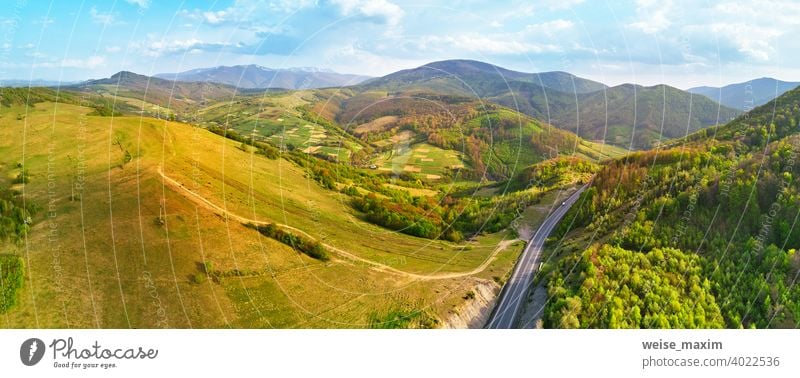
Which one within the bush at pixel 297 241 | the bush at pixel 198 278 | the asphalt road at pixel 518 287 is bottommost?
the asphalt road at pixel 518 287

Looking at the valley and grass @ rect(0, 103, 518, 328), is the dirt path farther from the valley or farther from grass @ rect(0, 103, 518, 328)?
grass @ rect(0, 103, 518, 328)

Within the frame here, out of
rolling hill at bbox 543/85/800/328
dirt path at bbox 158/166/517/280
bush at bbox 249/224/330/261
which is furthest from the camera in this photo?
bush at bbox 249/224/330/261

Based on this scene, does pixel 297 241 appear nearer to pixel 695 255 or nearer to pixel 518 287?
pixel 518 287

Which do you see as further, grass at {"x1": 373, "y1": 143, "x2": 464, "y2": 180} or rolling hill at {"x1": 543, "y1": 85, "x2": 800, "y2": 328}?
grass at {"x1": 373, "y1": 143, "x2": 464, "y2": 180}

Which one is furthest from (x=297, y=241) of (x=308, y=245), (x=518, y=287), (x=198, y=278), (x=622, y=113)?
(x=622, y=113)

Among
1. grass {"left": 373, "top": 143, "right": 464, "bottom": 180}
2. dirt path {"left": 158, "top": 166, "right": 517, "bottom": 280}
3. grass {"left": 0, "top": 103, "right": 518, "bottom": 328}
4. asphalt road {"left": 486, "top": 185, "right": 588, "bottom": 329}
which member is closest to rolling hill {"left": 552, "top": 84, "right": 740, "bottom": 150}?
grass {"left": 373, "top": 143, "right": 464, "bottom": 180}

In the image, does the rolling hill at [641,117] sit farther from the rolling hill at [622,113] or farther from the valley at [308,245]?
the valley at [308,245]

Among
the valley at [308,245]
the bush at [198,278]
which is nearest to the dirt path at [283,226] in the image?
the valley at [308,245]
